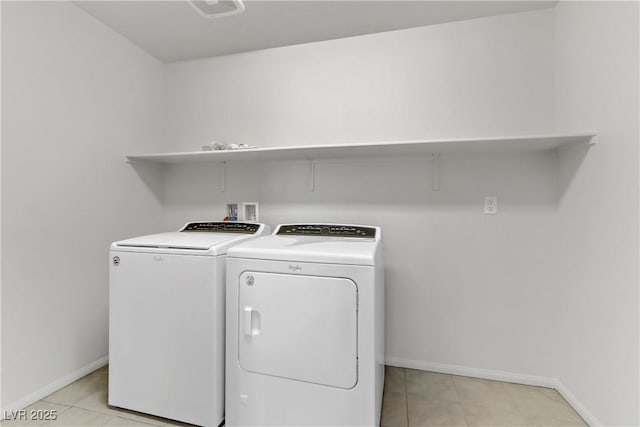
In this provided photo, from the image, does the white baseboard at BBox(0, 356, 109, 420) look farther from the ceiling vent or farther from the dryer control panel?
the ceiling vent

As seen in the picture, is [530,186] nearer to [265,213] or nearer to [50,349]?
[265,213]

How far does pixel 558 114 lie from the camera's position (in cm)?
187

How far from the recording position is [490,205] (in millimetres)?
2008

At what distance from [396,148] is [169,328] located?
1.59 metres

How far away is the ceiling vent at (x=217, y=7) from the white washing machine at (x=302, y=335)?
1.16m

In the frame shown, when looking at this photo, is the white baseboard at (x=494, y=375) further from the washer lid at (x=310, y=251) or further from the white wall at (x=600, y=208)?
the washer lid at (x=310, y=251)

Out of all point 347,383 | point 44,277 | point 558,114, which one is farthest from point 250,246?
point 558,114

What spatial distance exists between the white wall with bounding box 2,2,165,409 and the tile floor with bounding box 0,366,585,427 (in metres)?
0.20

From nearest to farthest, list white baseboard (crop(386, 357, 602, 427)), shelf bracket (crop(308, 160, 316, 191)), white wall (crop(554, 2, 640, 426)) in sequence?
white wall (crop(554, 2, 640, 426)) → white baseboard (crop(386, 357, 602, 427)) → shelf bracket (crop(308, 160, 316, 191))

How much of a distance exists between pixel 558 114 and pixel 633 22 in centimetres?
64

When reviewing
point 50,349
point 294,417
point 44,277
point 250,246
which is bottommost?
point 294,417

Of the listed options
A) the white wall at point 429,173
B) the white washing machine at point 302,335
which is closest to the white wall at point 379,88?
the white wall at point 429,173

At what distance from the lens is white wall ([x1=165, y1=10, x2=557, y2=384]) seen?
194 cm

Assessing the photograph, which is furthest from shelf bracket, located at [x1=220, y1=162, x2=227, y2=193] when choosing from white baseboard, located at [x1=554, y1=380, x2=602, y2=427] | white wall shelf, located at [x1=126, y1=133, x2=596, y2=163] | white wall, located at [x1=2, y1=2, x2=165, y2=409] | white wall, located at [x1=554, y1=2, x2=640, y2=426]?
white baseboard, located at [x1=554, y1=380, x2=602, y2=427]
